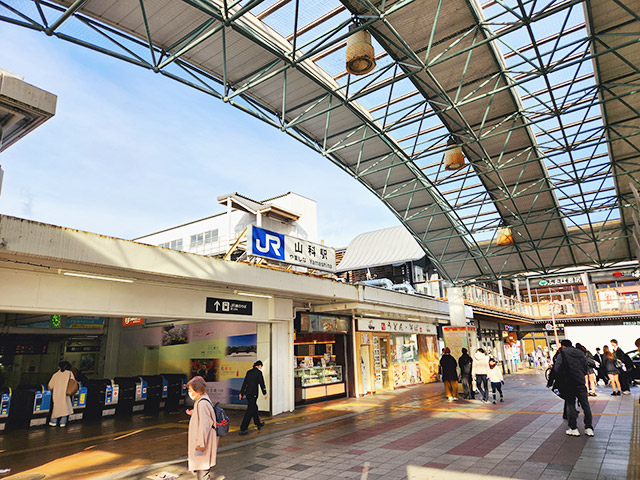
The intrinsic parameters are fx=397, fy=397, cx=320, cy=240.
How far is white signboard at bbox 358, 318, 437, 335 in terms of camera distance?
16.7 metres

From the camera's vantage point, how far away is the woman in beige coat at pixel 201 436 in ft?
14.6

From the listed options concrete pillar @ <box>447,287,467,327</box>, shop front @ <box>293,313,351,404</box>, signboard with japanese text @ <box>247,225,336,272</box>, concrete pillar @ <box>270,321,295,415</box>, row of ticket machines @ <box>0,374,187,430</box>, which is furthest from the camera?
concrete pillar @ <box>447,287,467,327</box>

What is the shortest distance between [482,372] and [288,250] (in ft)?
25.0

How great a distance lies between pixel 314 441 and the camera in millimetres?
8289

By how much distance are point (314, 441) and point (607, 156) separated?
14.9 meters

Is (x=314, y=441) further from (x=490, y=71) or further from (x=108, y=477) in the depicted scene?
(x=490, y=71)

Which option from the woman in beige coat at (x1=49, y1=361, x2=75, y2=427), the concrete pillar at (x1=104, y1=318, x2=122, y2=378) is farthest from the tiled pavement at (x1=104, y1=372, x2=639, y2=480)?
the concrete pillar at (x1=104, y1=318, x2=122, y2=378)

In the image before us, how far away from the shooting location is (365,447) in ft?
25.2

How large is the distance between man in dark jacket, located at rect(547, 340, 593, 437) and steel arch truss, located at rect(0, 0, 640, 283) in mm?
3888

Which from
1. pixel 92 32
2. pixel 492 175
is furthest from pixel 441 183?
pixel 92 32

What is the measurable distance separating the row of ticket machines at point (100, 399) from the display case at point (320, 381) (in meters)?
4.24

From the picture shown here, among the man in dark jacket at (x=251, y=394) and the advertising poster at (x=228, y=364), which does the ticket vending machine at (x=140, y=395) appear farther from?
the man in dark jacket at (x=251, y=394)

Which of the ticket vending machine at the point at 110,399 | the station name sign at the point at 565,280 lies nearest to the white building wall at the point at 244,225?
the ticket vending machine at the point at 110,399

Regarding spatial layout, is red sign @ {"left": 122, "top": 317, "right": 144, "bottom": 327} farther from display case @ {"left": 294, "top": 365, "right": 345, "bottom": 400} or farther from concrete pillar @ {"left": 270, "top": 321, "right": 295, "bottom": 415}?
display case @ {"left": 294, "top": 365, "right": 345, "bottom": 400}
